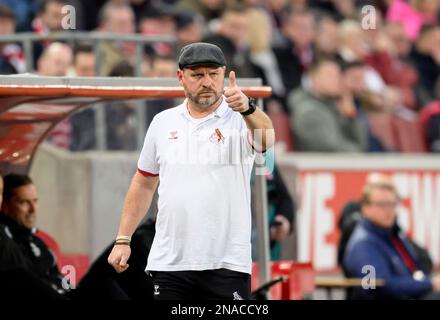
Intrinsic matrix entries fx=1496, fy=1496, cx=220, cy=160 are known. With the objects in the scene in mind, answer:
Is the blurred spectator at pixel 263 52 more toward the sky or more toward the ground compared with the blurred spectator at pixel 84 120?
more toward the sky

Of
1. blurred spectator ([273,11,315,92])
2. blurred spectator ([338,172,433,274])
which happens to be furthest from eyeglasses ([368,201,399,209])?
blurred spectator ([273,11,315,92])

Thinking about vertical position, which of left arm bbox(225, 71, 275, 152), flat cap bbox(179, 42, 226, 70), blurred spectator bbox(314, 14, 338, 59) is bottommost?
left arm bbox(225, 71, 275, 152)

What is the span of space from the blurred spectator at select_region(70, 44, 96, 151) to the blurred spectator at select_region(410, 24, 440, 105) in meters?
8.50

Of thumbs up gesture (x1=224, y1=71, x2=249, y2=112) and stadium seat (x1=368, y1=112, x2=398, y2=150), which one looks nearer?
thumbs up gesture (x1=224, y1=71, x2=249, y2=112)

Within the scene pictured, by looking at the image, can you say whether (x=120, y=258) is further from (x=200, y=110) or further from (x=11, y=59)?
(x=11, y=59)

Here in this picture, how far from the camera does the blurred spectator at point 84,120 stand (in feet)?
44.2

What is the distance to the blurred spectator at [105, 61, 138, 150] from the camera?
42.3 feet

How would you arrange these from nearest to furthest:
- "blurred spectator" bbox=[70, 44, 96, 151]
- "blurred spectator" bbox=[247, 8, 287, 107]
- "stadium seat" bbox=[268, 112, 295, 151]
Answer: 1. "blurred spectator" bbox=[70, 44, 96, 151]
2. "stadium seat" bbox=[268, 112, 295, 151]
3. "blurred spectator" bbox=[247, 8, 287, 107]

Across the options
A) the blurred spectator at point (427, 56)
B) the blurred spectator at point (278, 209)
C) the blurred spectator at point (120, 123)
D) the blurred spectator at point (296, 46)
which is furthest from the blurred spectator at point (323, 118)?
the blurred spectator at point (278, 209)

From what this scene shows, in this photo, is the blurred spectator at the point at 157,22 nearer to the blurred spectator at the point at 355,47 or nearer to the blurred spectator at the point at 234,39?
the blurred spectator at the point at 234,39

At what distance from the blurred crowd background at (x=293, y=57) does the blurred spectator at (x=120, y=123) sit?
0.05ft

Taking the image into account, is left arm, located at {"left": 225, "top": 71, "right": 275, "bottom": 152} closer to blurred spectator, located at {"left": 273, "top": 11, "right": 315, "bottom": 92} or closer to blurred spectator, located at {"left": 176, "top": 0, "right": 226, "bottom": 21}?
blurred spectator, located at {"left": 176, "top": 0, "right": 226, "bottom": 21}

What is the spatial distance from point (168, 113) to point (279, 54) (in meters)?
10.6
